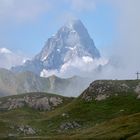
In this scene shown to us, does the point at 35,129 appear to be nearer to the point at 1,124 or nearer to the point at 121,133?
the point at 1,124

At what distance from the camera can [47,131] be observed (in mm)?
196375

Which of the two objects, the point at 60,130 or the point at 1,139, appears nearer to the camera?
the point at 1,139

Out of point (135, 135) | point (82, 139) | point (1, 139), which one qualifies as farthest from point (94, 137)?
point (1, 139)

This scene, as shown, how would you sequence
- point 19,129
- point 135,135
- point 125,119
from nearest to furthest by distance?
1. point 135,135
2. point 125,119
3. point 19,129

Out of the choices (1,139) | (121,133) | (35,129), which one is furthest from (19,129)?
(121,133)

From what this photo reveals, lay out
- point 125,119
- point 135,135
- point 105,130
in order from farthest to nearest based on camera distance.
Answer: point 125,119 < point 105,130 < point 135,135

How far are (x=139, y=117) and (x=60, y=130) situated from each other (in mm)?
66051

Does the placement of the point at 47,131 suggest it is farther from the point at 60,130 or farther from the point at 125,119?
the point at 125,119

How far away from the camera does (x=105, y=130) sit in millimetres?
135250

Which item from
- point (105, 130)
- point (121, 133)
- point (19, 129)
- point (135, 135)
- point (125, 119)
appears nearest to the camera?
point (135, 135)

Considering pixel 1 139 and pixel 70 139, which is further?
pixel 1 139

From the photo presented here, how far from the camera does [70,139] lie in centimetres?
12588

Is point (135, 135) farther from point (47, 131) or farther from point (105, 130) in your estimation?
point (47, 131)

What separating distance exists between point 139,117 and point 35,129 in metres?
70.2
